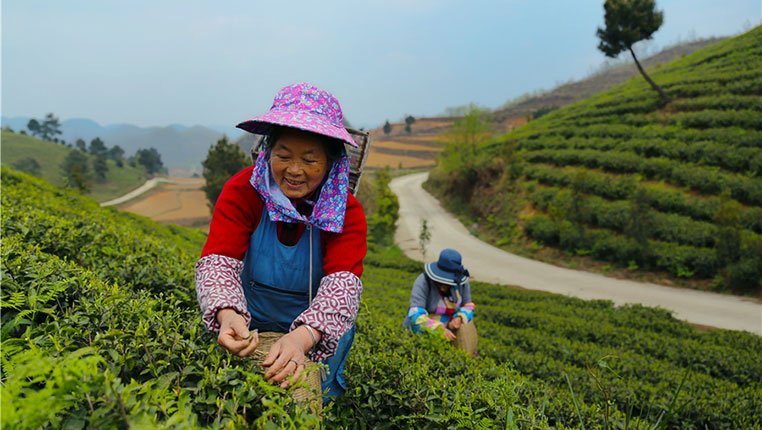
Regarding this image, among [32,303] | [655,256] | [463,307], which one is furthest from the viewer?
[655,256]

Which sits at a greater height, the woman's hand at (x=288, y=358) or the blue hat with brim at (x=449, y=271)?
the woman's hand at (x=288, y=358)

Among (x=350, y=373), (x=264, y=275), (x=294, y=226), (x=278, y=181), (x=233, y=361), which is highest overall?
(x=278, y=181)

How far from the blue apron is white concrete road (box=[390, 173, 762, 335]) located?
10.0 metres

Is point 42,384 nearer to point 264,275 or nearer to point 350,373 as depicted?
point 264,275

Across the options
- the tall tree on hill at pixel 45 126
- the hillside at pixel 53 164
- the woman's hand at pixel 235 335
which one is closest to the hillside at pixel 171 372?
the woman's hand at pixel 235 335

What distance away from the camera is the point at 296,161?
5.25 ft

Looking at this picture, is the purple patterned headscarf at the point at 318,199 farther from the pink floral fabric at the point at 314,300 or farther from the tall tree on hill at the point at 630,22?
the tall tree on hill at the point at 630,22

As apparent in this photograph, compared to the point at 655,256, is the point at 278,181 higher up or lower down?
higher up

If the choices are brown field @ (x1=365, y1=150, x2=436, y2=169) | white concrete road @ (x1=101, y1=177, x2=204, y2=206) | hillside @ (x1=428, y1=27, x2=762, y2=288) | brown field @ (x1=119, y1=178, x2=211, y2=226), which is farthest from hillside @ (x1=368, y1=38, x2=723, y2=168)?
white concrete road @ (x1=101, y1=177, x2=204, y2=206)

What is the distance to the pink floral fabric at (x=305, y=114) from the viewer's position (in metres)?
1.47

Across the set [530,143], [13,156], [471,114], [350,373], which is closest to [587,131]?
[530,143]

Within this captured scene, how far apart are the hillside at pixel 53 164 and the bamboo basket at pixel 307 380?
63.1 metres

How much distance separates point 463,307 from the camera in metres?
3.67

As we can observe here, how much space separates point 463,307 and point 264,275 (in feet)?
8.07
